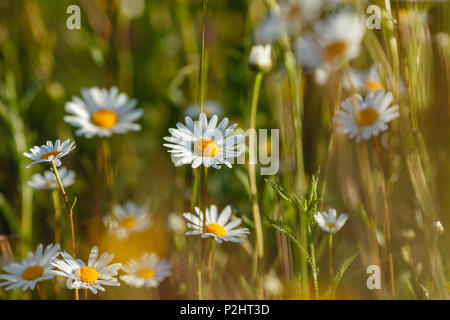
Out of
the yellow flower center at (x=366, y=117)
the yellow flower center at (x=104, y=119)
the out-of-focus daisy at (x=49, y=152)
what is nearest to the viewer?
the out-of-focus daisy at (x=49, y=152)

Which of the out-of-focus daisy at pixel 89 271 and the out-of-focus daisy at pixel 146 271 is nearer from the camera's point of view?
the out-of-focus daisy at pixel 89 271

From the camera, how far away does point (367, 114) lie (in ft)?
1.75

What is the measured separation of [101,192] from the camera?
730 millimetres

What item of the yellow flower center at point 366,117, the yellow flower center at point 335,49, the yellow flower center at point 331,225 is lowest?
the yellow flower center at point 331,225

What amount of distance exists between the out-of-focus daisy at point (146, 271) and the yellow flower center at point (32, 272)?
0.32 feet

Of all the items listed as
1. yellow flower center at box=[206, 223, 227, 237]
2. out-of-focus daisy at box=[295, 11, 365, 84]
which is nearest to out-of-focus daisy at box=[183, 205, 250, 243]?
yellow flower center at box=[206, 223, 227, 237]

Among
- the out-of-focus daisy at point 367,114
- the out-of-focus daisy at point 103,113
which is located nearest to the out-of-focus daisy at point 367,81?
the out-of-focus daisy at point 367,114

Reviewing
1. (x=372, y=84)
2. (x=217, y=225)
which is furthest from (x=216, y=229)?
(x=372, y=84)

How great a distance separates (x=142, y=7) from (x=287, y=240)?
0.73 metres

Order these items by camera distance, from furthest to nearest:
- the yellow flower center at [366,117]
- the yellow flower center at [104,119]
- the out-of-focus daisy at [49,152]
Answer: the yellow flower center at [104,119] → the yellow flower center at [366,117] → the out-of-focus daisy at [49,152]

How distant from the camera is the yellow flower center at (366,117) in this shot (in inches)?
20.8

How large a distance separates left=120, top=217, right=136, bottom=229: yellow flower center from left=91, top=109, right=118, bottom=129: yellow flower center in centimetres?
15

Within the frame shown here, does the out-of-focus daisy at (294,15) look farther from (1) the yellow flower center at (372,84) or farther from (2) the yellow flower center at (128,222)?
(2) the yellow flower center at (128,222)
